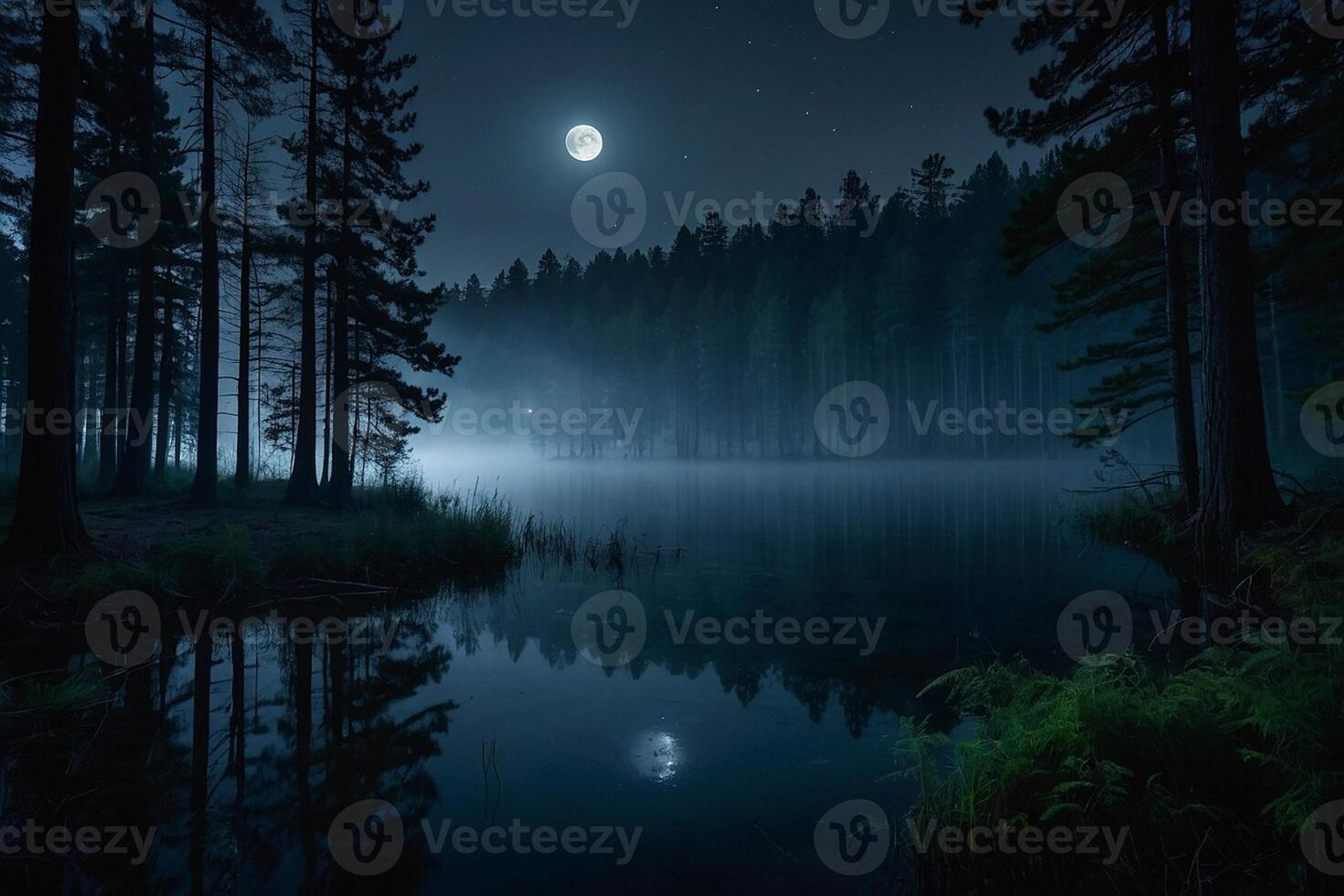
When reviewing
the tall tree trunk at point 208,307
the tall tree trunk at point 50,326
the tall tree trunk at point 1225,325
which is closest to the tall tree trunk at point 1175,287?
the tall tree trunk at point 1225,325

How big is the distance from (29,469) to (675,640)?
9.43 metres

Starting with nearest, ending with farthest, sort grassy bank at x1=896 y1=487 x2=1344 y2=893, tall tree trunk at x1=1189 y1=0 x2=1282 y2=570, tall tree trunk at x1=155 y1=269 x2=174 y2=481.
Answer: grassy bank at x1=896 y1=487 x2=1344 y2=893 → tall tree trunk at x1=1189 y1=0 x2=1282 y2=570 → tall tree trunk at x1=155 y1=269 x2=174 y2=481

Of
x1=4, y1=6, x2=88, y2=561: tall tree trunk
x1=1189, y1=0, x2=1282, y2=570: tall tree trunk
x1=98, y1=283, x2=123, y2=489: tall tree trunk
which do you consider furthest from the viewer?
x1=98, y1=283, x2=123, y2=489: tall tree trunk

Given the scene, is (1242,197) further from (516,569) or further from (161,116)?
(161,116)

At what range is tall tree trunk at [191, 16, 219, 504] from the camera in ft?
48.8

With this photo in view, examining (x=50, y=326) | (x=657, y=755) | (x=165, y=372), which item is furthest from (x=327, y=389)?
(x=657, y=755)

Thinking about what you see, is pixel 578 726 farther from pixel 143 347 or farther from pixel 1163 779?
pixel 143 347

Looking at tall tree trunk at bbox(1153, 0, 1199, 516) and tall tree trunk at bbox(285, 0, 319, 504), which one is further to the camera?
tall tree trunk at bbox(285, 0, 319, 504)

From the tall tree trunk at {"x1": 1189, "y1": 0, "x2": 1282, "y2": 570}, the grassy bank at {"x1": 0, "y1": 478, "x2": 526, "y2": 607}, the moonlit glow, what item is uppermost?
the tall tree trunk at {"x1": 1189, "y1": 0, "x2": 1282, "y2": 570}

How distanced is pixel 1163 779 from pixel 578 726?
4152 millimetres

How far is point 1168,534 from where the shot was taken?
10.8 m

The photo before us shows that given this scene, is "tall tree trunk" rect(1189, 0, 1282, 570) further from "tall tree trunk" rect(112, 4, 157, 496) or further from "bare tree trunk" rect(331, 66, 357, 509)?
"tall tree trunk" rect(112, 4, 157, 496)

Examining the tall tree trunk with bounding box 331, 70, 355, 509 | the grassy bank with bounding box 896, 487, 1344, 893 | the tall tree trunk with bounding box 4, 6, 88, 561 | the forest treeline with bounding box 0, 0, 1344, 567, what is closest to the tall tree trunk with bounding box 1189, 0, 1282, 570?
the forest treeline with bounding box 0, 0, 1344, 567

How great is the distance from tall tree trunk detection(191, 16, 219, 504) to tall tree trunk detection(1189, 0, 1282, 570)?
20.8 metres
